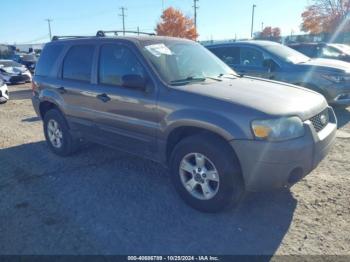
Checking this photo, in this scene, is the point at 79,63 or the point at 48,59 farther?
the point at 48,59

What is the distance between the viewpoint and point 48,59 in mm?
5426

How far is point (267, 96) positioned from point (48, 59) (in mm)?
3831

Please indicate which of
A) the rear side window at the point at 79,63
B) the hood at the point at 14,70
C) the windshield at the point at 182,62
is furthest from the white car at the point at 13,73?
the windshield at the point at 182,62

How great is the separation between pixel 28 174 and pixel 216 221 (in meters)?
2.92

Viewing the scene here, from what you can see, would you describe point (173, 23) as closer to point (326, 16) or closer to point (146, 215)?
point (326, 16)

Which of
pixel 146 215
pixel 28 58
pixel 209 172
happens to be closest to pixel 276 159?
pixel 209 172

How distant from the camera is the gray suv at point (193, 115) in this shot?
3.03 metres

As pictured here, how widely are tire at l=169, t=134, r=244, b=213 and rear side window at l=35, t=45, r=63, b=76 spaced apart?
2.95 metres

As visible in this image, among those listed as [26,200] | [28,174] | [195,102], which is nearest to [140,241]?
[195,102]

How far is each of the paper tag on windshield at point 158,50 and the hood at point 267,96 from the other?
68cm

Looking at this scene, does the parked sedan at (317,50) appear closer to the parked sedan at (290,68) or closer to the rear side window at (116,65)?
the parked sedan at (290,68)

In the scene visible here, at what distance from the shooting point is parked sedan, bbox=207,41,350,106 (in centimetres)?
711

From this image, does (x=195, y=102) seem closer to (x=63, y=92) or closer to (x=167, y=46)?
(x=167, y=46)

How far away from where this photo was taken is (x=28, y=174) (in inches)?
184
